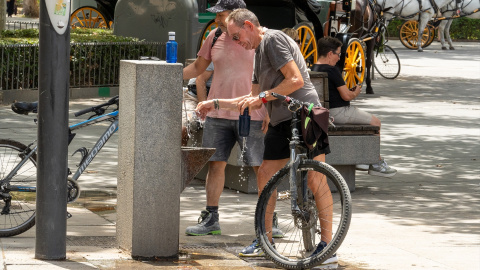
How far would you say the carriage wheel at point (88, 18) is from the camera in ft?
70.7

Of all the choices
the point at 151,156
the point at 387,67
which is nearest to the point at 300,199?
the point at 151,156

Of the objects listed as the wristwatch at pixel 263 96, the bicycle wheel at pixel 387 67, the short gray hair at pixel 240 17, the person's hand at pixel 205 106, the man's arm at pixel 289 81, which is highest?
the short gray hair at pixel 240 17

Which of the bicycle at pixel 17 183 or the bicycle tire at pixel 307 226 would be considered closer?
the bicycle tire at pixel 307 226

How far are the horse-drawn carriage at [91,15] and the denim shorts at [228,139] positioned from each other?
14.4 metres

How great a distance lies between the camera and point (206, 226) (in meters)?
7.34

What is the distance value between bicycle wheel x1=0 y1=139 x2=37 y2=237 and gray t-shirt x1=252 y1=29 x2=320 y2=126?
1.79m

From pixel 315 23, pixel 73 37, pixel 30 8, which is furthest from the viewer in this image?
pixel 30 8

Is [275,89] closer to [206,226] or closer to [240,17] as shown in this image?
[240,17]

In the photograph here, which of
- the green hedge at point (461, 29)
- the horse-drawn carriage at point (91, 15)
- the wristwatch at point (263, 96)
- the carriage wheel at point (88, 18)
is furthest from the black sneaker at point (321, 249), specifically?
the green hedge at point (461, 29)

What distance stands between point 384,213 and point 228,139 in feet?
6.04

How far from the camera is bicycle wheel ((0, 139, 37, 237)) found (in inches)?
283

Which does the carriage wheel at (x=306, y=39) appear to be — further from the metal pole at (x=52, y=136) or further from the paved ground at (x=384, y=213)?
the metal pole at (x=52, y=136)

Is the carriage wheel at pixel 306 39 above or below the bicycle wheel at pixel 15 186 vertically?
above

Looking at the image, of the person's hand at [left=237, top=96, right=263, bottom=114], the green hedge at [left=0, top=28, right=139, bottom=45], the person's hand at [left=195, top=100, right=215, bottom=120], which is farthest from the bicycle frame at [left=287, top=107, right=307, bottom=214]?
the green hedge at [left=0, top=28, right=139, bottom=45]
